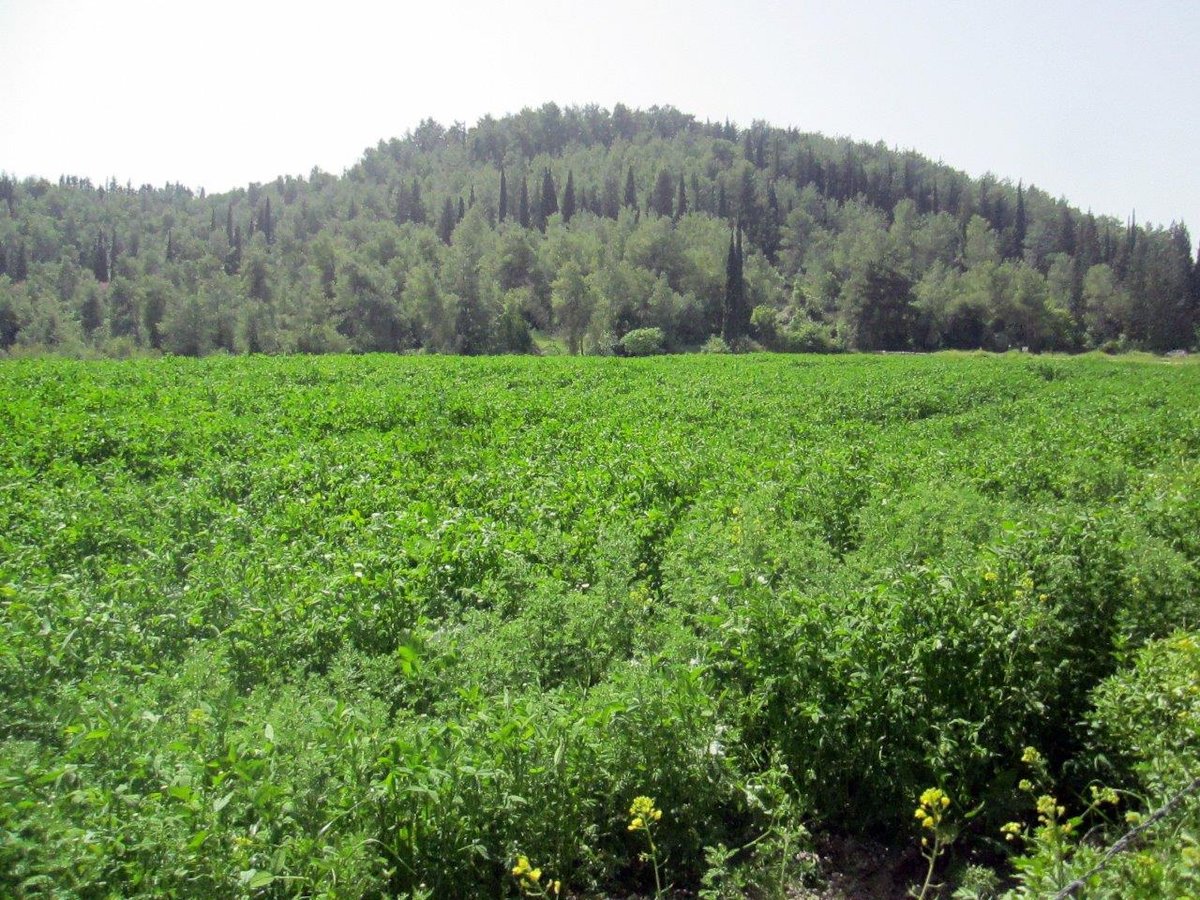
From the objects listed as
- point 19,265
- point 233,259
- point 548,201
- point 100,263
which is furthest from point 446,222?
point 19,265

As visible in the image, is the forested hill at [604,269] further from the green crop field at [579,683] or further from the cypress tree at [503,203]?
the green crop field at [579,683]

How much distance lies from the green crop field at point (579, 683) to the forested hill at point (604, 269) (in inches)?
2390

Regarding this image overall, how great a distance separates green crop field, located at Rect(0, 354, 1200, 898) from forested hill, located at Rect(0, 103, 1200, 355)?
60704 mm

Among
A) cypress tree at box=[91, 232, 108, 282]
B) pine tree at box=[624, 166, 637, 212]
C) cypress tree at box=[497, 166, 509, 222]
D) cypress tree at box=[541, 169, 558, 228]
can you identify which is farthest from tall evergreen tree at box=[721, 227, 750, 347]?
cypress tree at box=[91, 232, 108, 282]

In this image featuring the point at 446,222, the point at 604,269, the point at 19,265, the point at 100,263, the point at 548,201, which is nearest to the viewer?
the point at 604,269

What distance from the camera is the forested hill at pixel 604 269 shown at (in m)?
73.1

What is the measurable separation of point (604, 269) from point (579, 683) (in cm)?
7701

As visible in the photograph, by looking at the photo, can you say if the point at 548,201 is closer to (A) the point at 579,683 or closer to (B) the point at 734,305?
(B) the point at 734,305

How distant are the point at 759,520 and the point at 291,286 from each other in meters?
90.5

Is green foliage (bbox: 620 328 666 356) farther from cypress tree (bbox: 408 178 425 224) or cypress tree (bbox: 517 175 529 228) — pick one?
cypress tree (bbox: 408 178 425 224)

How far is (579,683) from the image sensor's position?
4895mm

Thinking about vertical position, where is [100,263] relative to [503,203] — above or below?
below

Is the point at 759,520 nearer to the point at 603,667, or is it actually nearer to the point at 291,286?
the point at 603,667

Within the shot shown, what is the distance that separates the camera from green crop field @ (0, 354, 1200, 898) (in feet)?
10.2
